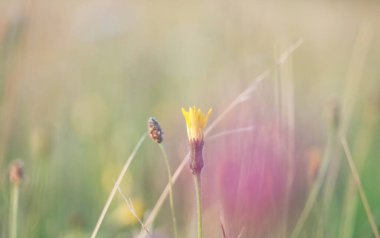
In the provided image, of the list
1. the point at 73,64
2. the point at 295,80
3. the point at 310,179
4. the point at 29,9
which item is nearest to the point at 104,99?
the point at 73,64

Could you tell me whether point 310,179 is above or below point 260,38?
below

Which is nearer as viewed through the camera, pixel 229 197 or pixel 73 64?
pixel 229 197

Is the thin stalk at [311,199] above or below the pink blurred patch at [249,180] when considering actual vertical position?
below

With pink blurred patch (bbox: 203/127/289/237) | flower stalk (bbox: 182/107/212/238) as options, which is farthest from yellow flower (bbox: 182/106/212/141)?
pink blurred patch (bbox: 203/127/289/237)

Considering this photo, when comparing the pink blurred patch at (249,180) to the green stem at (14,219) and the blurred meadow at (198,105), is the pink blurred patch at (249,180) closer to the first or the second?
the blurred meadow at (198,105)

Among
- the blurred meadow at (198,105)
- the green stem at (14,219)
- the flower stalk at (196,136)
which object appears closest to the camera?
the flower stalk at (196,136)

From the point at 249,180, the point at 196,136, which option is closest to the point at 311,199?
the point at 249,180

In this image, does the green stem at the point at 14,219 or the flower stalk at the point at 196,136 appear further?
the green stem at the point at 14,219

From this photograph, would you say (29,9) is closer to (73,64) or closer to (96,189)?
(73,64)

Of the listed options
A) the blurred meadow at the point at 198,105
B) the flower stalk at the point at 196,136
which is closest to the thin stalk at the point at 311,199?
the blurred meadow at the point at 198,105
